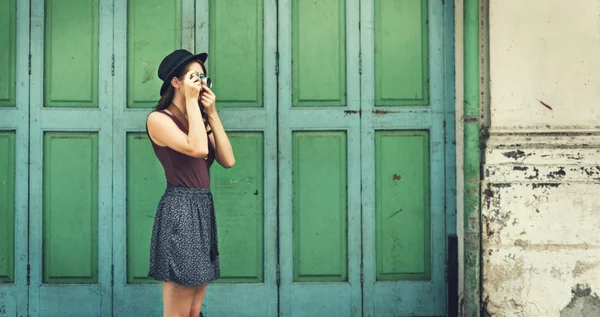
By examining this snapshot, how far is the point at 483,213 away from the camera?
406cm

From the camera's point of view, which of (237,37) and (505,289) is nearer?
(505,289)

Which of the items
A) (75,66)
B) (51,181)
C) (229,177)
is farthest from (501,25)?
(51,181)

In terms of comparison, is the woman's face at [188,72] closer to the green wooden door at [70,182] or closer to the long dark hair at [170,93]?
the long dark hair at [170,93]

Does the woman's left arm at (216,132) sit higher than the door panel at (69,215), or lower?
higher

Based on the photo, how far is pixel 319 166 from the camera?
432 centimetres

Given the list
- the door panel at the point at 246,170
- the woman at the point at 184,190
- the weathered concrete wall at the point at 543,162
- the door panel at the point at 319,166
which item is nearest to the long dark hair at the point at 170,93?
the woman at the point at 184,190

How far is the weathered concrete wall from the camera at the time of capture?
402cm

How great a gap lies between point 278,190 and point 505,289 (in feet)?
5.20

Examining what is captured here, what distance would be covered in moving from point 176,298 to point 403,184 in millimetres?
1888

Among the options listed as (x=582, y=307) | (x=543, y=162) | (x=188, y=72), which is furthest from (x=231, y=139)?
(x=582, y=307)

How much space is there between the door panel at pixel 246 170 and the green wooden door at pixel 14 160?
1.21m

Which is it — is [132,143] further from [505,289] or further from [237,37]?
[505,289]

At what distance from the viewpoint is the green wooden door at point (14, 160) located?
4262 millimetres

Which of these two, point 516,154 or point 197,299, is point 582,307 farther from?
point 197,299
